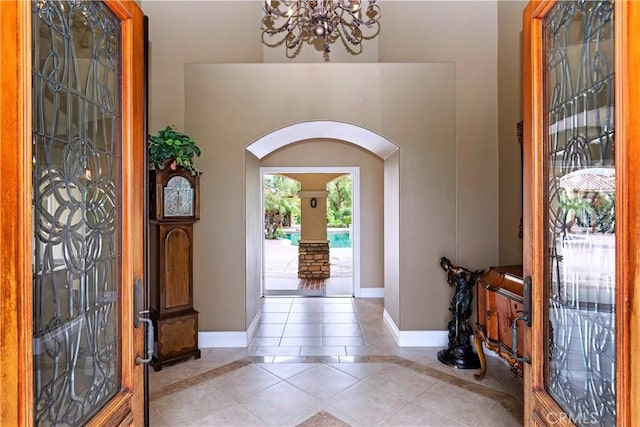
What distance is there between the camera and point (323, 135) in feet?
13.3

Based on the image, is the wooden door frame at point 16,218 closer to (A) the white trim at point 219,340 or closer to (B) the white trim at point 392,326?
(A) the white trim at point 219,340

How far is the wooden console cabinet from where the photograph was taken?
7.31 ft

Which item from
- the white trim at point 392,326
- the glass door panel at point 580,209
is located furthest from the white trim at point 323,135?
the glass door panel at point 580,209

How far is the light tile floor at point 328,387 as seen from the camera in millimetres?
2367

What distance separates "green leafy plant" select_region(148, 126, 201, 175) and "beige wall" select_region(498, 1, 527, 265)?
3049 mm

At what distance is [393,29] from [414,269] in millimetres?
2991

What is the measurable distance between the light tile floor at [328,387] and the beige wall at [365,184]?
1.81 meters

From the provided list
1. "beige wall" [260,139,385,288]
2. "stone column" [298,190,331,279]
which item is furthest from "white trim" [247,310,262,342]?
"stone column" [298,190,331,279]

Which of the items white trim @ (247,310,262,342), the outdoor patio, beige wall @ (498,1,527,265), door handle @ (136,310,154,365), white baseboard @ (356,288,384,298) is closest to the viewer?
door handle @ (136,310,154,365)

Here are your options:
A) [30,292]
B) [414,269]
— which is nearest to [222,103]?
[414,269]

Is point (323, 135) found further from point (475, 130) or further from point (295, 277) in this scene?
point (295, 277)

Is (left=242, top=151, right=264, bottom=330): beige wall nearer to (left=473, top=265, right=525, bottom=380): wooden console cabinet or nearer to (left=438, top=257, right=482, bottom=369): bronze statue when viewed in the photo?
(left=438, top=257, right=482, bottom=369): bronze statue

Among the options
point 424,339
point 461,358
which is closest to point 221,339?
point 424,339

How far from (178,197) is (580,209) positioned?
122 inches
